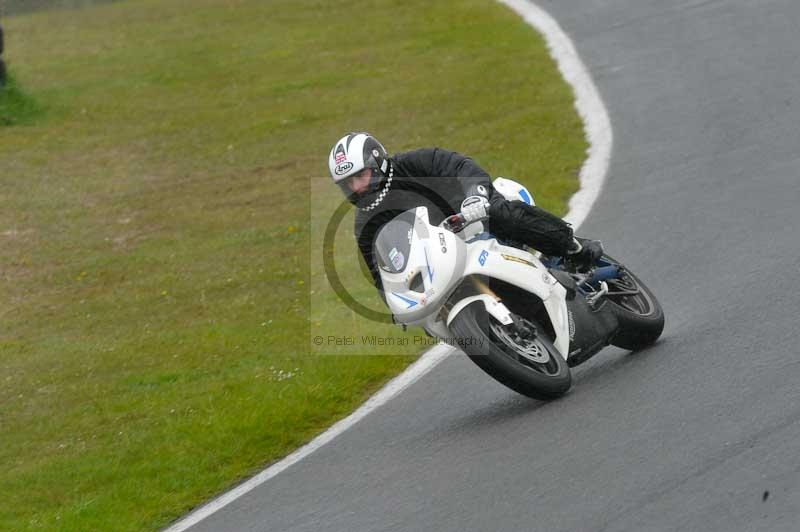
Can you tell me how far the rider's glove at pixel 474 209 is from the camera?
7.10 meters

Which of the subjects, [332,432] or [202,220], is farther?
[202,220]

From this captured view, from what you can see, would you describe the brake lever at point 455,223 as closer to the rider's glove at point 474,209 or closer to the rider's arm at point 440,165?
the rider's glove at point 474,209

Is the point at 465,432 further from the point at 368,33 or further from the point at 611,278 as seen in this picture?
the point at 368,33

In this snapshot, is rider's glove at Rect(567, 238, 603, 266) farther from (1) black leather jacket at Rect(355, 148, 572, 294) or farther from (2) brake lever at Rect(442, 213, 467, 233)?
(2) brake lever at Rect(442, 213, 467, 233)

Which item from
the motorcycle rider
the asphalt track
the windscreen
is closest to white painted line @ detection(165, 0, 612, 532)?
the asphalt track

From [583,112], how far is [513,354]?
341 inches

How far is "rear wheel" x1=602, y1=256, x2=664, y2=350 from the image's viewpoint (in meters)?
7.78

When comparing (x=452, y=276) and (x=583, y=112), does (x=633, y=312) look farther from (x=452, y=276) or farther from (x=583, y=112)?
(x=583, y=112)

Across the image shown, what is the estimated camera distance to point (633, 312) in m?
7.87

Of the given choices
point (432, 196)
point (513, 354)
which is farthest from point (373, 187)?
point (513, 354)

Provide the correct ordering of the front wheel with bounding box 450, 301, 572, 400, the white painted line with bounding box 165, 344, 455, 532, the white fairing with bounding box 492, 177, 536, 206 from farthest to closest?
the white fairing with bounding box 492, 177, 536, 206 → the white painted line with bounding box 165, 344, 455, 532 → the front wheel with bounding box 450, 301, 572, 400

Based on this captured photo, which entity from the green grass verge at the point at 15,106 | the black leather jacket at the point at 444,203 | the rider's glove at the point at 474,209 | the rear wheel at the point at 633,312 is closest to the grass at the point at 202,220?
the green grass verge at the point at 15,106

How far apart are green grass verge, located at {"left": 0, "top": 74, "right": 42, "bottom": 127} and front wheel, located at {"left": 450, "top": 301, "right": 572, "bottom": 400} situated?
14.6 m

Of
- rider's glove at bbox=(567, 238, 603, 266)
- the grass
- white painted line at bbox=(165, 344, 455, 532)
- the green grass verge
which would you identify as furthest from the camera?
the green grass verge
